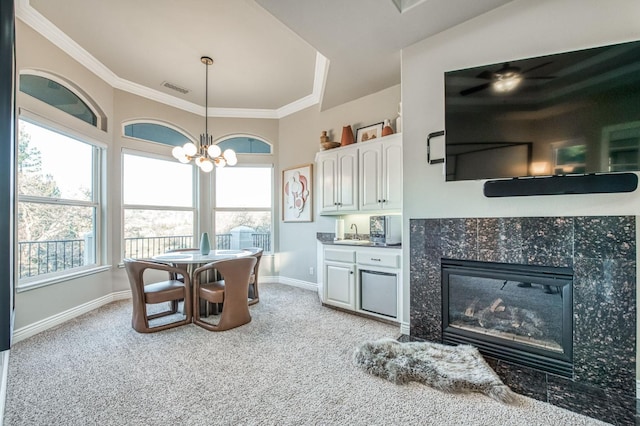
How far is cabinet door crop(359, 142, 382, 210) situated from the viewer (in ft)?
11.5

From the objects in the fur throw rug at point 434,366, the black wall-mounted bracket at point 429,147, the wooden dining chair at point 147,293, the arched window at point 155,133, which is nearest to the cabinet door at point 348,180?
the black wall-mounted bracket at point 429,147

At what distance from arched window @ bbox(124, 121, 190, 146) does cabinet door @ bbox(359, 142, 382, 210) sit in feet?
10.6

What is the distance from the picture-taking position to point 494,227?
233 cm

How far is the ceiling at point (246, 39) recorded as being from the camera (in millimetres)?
2416

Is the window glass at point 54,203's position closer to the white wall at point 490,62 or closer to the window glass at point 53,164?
the window glass at point 53,164

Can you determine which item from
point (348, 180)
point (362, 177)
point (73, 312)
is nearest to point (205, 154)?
point (348, 180)

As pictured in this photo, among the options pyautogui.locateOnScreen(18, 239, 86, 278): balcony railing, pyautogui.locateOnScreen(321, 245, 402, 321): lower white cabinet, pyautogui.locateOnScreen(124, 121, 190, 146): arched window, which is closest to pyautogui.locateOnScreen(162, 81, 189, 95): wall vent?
pyautogui.locateOnScreen(124, 121, 190, 146): arched window

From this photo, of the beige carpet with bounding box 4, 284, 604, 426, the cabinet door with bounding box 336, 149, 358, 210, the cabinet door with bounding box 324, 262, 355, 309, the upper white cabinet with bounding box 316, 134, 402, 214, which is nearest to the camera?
the beige carpet with bounding box 4, 284, 604, 426

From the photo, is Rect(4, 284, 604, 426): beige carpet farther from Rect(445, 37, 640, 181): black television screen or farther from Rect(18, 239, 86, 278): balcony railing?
Rect(445, 37, 640, 181): black television screen

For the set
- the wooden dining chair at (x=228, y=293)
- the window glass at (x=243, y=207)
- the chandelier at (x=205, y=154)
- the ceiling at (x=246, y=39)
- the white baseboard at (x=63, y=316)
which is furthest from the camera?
the window glass at (x=243, y=207)

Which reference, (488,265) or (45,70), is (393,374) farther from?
(45,70)

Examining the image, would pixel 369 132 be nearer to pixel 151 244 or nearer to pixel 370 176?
pixel 370 176

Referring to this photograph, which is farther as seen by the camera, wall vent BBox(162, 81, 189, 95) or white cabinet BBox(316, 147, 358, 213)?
wall vent BBox(162, 81, 189, 95)

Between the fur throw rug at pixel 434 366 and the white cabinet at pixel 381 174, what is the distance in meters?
1.57
